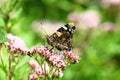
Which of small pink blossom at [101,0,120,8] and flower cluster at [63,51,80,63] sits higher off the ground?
small pink blossom at [101,0,120,8]

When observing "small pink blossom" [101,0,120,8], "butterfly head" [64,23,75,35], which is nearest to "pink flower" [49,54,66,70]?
"butterfly head" [64,23,75,35]

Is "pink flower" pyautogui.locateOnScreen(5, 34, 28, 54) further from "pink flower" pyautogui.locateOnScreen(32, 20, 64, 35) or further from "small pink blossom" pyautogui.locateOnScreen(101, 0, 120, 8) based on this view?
"small pink blossom" pyautogui.locateOnScreen(101, 0, 120, 8)

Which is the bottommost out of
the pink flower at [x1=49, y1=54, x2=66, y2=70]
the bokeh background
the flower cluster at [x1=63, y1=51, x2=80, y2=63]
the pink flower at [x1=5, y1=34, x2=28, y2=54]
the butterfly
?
the pink flower at [x1=49, y1=54, x2=66, y2=70]

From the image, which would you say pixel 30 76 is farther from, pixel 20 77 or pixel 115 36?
pixel 115 36

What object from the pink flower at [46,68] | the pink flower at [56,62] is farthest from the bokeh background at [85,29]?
the pink flower at [56,62]

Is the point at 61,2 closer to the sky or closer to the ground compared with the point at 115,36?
closer to the sky

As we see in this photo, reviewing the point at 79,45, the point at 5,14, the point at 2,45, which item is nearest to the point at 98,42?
the point at 79,45

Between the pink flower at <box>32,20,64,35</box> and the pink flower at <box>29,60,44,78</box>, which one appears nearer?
the pink flower at <box>29,60,44,78</box>

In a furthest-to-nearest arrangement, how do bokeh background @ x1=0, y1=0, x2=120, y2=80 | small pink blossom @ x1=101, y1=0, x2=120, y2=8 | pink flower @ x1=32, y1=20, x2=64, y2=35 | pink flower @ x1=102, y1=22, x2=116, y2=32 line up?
small pink blossom @ x1=101, y1=0, x2=120, y2=8, pink flower @ x1=102, y1=22, x2=116, y2=32, pink flower @ x1=32, y1=20, x2=64, y2=35, bokeh background @ x1=0, y1=0, x2=120, y2=80
